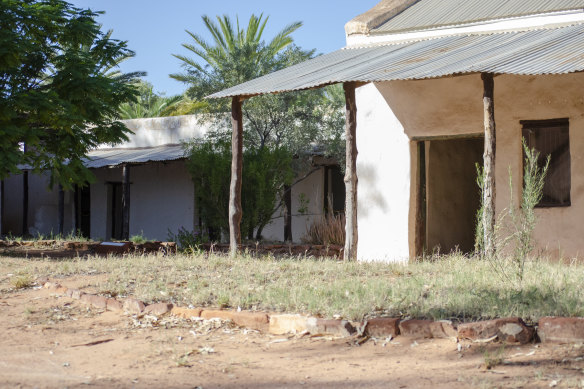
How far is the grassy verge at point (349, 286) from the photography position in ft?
20.1

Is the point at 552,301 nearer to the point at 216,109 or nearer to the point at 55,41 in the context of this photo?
the point at 55,41

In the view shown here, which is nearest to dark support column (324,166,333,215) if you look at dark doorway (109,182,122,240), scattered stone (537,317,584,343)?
dark doorway (109,182,122,240)

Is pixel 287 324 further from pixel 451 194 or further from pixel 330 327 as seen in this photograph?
pixel 451 194

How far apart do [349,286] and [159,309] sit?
185cm

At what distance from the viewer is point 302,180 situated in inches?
683

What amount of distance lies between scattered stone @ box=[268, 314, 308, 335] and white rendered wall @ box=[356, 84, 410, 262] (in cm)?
528

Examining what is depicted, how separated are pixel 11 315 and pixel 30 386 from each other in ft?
9.72

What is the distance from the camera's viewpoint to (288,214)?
17.2 metres

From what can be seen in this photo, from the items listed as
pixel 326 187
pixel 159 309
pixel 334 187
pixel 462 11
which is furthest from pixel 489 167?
pixel 334 187

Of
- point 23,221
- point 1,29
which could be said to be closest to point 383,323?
point 1,29

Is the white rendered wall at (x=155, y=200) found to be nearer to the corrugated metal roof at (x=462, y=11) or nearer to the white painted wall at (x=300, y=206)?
the white painted wall at (x=300, y=206)

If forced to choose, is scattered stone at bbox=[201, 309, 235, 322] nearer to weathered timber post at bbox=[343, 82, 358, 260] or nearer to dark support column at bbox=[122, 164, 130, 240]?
weathered timber post at bbox=[343, 82, 358, 260]

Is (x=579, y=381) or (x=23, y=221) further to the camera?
(x=23, y=221)

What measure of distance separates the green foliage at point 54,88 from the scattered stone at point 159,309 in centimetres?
627
